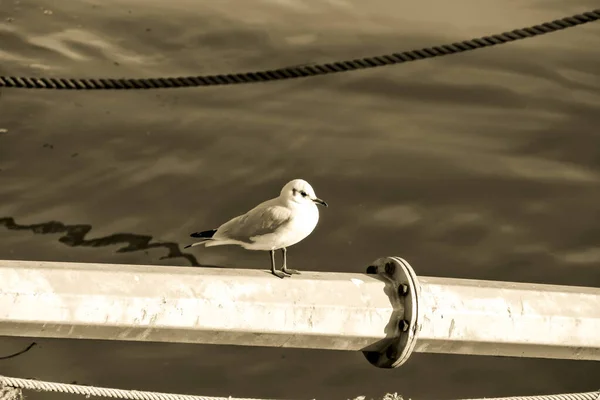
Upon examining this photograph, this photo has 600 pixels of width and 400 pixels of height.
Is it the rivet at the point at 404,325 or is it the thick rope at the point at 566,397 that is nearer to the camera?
the rivet at the point at 404,325

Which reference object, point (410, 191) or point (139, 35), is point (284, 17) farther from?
point (410, 191)

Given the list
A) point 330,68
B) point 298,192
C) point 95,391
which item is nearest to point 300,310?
point 95,391

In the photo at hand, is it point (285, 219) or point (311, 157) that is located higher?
point (285, 219)

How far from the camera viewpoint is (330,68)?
14.7 feet

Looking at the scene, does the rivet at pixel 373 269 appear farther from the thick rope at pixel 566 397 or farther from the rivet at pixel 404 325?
the thick rope at pixel 566 397

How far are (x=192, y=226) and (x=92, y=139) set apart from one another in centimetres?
118

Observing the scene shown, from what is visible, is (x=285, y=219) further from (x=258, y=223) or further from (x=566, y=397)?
(x=566, y=397)

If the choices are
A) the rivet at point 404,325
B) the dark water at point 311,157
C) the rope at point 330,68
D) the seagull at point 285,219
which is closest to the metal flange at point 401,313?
the rivet at point 404,325

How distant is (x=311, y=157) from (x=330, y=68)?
202 centimetres

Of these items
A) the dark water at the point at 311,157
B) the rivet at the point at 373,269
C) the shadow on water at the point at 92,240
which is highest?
the rivet at the point at 373,269

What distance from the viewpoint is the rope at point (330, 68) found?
4409 mm

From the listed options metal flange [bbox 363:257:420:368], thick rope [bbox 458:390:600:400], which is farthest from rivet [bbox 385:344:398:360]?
thick rope [bbox 458:390:600:400]

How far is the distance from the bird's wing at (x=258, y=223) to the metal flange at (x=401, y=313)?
585 millimetres

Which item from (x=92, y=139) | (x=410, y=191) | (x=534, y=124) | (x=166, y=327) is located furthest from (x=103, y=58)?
(x=166, y=327)
